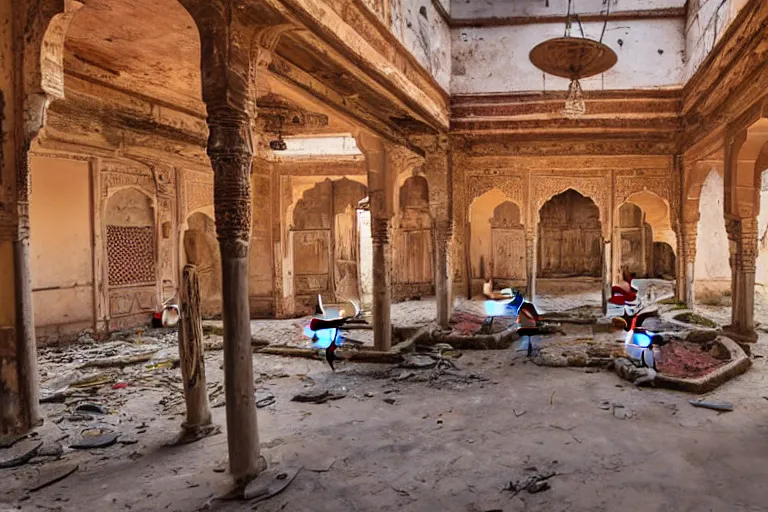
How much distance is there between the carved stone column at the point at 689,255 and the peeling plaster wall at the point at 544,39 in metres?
3.36

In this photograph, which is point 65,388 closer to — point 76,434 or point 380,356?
point 76,434

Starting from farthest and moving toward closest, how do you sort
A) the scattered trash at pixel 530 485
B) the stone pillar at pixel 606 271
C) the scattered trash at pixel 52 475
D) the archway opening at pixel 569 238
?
1. the archway opening at pixel 569 238
2. the stone pillar at pixel 606 271
3. the scattered trash at pixel 52 475
4. the scattered trash at pixel 530 485

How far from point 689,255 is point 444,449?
9200 millimetres

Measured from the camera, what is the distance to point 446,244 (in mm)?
9820

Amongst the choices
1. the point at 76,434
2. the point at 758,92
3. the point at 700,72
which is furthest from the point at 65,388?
the point at 700,72

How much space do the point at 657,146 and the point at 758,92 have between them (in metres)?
4.49

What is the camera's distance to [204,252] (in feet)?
44.1

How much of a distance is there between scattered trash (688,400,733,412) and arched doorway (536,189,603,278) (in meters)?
11.6

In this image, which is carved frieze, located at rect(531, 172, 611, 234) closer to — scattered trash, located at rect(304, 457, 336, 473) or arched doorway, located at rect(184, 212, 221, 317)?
arched doorway, located at rect(184, 212, 221, 317)

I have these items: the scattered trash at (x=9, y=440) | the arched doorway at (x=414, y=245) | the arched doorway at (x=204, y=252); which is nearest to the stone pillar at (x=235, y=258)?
the scattered trash at (x=9, y=440)

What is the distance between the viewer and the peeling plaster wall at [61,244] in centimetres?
832

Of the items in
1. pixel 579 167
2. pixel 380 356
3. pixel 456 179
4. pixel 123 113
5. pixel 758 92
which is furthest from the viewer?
pixel 579 167

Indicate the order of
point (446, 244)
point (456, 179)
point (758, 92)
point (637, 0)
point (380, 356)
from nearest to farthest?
point (758, 92) < point (380, 356) < point (637, 0) < point (446, 244) < point (456, 179)

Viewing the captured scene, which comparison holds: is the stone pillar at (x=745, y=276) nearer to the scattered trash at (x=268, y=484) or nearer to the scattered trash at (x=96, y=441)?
the scattered trash at (x=268, y=484)
